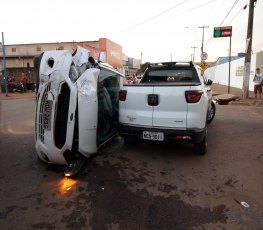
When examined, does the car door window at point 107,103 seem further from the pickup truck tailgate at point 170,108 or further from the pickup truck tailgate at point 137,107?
the pickup truck tailgate at point 170,108

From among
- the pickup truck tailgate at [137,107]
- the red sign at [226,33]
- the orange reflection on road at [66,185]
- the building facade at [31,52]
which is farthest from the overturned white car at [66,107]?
the building facade at [31,52]

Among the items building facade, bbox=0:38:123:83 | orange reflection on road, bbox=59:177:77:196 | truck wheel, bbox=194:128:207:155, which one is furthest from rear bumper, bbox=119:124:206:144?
building facade, bbox=0:38:123:83

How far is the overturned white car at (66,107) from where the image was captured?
4.00m

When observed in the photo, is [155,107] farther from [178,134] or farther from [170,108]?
[178,134]

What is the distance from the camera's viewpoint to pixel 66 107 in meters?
4.14

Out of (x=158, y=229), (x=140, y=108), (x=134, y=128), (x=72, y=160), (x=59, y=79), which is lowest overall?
(x=158, y=229)

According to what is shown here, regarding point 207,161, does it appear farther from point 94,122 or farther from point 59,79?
point 59,79

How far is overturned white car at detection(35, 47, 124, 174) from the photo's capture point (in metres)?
4.00

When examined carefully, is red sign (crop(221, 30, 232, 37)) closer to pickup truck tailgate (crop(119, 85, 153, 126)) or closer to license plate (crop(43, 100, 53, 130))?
pickup truck tailgate (crop(119, 85, 153, 126))

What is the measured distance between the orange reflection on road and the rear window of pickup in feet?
10.1

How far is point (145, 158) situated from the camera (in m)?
5.08

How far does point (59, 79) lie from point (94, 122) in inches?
36.2

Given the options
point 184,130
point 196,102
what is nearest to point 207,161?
point 184,130

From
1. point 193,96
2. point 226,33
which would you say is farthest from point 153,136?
point 226,33
